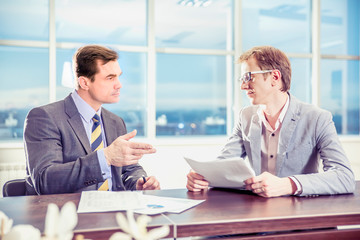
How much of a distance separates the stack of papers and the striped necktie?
496 mm

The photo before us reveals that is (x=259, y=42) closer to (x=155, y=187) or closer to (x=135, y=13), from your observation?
(x=135, y=13)

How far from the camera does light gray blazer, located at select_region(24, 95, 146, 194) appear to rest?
1.83 meters

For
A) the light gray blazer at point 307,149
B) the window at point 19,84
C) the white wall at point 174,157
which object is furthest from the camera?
the white wall at point 174,157

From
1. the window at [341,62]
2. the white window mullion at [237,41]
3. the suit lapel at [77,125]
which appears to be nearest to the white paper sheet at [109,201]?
the suit lapel at [77,125]

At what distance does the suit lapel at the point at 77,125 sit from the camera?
2072mm

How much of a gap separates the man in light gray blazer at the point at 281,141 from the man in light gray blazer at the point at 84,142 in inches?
15.2

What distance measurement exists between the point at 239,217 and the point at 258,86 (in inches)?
43.6

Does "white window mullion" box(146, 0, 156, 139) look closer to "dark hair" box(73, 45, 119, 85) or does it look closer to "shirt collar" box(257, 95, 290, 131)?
"dark hair" box(73, 45, 119, 85)

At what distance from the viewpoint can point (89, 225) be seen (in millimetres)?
1175

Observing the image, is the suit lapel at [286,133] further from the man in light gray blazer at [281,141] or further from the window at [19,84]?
the window at [19,84]

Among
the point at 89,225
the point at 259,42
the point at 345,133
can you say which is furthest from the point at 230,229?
the point at 345,133

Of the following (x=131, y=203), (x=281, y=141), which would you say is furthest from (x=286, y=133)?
(x=131, y=203)

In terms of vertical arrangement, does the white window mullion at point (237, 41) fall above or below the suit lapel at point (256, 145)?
above

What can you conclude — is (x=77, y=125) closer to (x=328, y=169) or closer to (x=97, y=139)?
(x=97, y=139)
